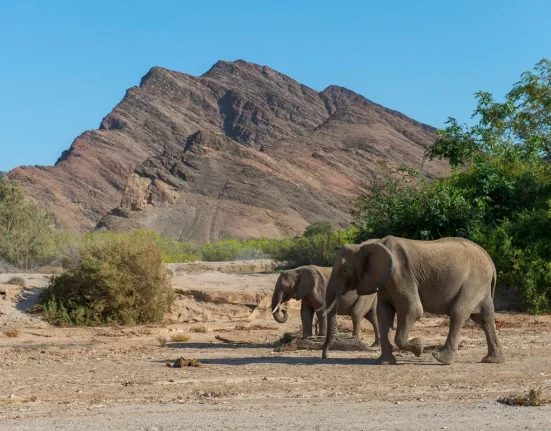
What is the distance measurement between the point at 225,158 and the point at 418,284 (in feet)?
273

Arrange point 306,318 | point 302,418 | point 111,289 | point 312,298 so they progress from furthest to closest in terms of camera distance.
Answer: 1. point 111,289
2. point 306,318
3. point 312,298
4. point 302,418

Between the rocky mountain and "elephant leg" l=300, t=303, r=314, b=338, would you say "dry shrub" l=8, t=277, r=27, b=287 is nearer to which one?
"elephant leg" l=300, t=303, r=314, b=338

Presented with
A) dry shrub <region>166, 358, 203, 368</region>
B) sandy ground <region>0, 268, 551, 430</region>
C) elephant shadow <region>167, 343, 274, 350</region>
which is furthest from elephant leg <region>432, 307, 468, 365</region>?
elephant shadow <region>167, 343, 274, 350</region>

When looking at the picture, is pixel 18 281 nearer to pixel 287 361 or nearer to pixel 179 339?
pixel 179 339

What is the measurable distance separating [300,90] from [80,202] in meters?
72.2

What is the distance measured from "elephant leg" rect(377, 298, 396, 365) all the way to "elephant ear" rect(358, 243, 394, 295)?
0.46 m

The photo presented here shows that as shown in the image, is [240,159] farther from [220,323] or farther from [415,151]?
[220,323]

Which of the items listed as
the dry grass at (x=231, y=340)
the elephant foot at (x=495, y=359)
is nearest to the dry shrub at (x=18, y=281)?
the dry grass at (x=231, y=340)

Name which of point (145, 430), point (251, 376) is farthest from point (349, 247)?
point (145, 430)

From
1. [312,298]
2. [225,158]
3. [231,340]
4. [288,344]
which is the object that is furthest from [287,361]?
[225,158]

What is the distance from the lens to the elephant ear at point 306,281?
661 inches

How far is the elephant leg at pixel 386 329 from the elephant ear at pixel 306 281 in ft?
9.43

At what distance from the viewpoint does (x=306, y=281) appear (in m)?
16.9

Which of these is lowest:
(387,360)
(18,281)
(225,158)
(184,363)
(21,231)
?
(184,363)
